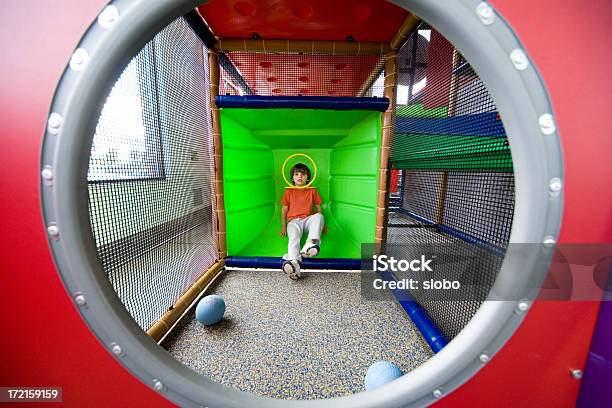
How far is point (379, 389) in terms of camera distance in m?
0.51

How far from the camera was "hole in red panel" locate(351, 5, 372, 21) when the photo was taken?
106 centimetres

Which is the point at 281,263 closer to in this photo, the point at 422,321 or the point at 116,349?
the point at 422,321

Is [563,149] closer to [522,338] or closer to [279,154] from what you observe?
[522,338]

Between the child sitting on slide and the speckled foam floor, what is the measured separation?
410mm

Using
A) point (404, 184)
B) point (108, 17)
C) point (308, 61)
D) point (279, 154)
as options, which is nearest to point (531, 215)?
point (108, 17)

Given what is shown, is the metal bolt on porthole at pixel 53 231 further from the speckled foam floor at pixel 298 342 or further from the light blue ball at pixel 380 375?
the light blue ball at pixel 380 375

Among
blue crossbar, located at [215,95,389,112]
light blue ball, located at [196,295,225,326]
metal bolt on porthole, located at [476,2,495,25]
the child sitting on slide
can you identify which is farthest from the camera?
the child sitting on slide

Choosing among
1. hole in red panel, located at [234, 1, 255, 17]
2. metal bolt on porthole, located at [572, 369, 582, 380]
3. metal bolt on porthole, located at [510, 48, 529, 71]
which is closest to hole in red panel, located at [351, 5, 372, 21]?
hole in red panel, located at [234, 1, 255, 17]

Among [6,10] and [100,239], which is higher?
[6,10]

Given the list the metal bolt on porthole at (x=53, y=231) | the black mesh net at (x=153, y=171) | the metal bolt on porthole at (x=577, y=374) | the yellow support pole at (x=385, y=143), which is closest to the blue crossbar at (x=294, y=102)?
the yellow support pole at (x=385, y=143)

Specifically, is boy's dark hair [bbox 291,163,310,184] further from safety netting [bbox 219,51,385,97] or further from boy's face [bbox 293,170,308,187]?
safety netting [bbox 219,51,385,97]

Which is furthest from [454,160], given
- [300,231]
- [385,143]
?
[300,231]

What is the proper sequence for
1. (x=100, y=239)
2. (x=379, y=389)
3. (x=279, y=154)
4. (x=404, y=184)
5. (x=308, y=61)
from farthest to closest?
(x=404, y=184)
(x=279, y=154)
(x=308, y=61)
(x=100, y=239)
(x=379, y=389)

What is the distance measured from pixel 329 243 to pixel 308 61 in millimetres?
1248
